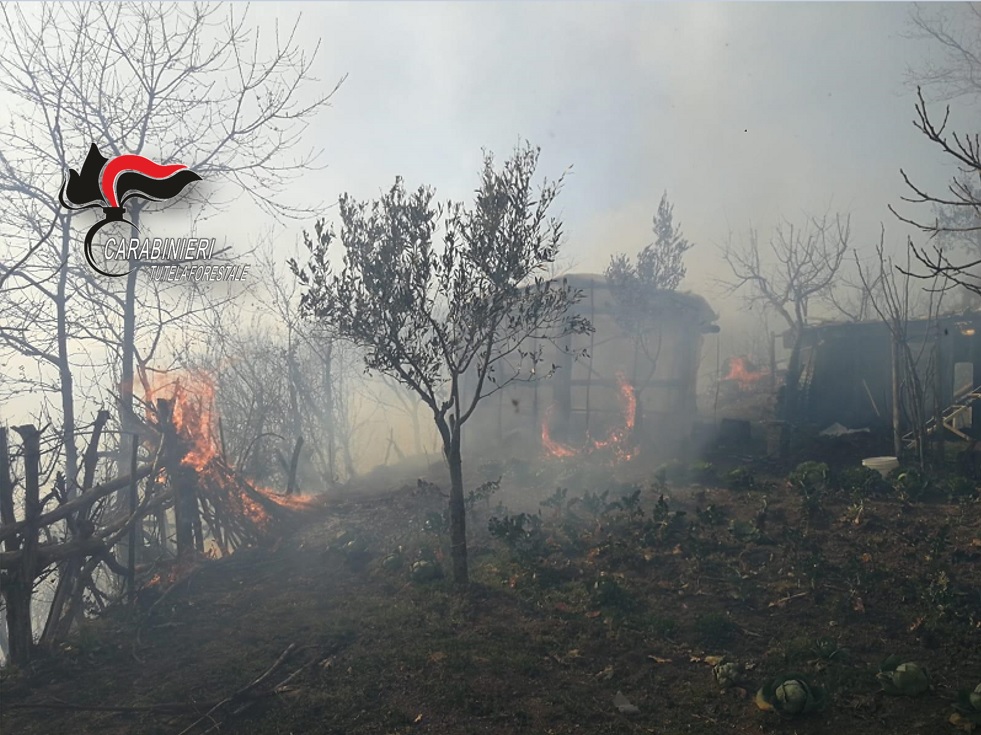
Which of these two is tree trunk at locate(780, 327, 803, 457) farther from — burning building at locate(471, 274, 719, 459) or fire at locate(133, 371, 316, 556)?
fire at locate(133, 371, 316, 556)

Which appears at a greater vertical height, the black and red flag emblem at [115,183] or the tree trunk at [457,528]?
the black and red flag emblem at [115,183]

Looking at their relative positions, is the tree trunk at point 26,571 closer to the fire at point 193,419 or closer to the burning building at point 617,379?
the fire at point 193,419

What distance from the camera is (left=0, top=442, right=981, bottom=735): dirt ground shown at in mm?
6379

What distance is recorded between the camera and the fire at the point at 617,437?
800 inches

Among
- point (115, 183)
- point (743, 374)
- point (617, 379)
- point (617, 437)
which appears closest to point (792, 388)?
point (617, 379)

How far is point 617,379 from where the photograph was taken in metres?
22.7

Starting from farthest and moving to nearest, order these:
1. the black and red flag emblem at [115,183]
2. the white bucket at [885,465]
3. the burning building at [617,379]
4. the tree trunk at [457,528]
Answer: the burning building at [617,379] → the black and red flag emblem at [115,183] → the white bucket at [885,465] → the tree trunk at [457,528]

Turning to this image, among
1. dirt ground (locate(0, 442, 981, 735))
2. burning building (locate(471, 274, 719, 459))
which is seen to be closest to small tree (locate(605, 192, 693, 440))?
burning building (locate(471, 274, 719, 459))

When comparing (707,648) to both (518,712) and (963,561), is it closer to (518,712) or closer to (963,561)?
(518,712)

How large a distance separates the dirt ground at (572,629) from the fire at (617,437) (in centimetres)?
775

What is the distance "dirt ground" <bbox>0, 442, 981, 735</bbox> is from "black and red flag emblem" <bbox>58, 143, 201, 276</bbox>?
7511 mm

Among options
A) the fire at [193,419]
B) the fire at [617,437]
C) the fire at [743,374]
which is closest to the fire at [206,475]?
the fire at [193,419]

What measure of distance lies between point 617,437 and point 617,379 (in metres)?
2.37

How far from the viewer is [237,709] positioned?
671 centimetres
